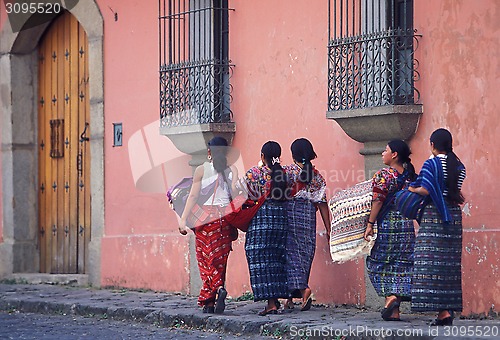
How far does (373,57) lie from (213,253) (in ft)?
7.40

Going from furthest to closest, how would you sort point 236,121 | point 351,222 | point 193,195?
point 236,121 < point 193,195 < point 351,222

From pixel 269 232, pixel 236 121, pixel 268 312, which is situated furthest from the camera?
pixel 236 121

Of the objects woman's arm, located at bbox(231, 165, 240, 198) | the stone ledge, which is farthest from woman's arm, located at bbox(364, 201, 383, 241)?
woman's arm, located at bbox(231, 165, 240, 198)

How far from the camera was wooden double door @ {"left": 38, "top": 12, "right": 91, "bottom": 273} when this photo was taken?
14.3 m

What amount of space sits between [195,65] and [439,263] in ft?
13.9

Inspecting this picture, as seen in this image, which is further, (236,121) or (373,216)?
(236,121)

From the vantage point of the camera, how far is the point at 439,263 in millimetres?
8891

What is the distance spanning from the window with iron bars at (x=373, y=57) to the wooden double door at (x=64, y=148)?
4550mm

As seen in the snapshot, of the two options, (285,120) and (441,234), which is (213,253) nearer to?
(285,120)

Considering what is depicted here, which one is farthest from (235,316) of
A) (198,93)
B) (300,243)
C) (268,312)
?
(198,93)

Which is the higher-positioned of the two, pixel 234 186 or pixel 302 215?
pixel 234 186

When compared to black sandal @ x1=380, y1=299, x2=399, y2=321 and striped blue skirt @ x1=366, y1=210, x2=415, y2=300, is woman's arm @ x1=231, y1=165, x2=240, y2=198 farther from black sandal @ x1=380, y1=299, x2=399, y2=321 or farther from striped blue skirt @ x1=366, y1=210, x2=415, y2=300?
black sandal @ x1=380, y1=299, x2=399, y2=321

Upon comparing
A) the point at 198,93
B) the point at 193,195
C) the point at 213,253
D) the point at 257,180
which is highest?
the point at 198,93

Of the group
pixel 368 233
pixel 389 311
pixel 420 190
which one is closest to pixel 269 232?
pixel 368 233
